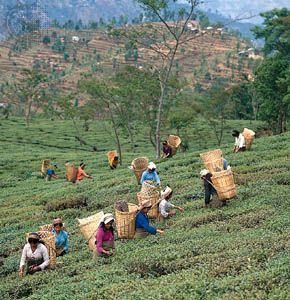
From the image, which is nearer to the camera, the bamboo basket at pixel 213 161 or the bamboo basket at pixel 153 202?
the bamboo basket at pixel 153 202

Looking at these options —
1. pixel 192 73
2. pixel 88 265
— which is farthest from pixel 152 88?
pixel 192 73

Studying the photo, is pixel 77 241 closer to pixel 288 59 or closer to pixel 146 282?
pixel 146 282

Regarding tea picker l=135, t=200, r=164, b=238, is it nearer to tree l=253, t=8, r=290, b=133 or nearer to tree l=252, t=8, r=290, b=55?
tree l=253, t=8, r=290, b=133

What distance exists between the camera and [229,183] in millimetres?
16141

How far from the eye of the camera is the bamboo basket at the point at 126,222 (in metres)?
13.9

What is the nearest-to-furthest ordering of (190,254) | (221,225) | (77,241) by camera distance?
(190,254), (221,225), (77,241)

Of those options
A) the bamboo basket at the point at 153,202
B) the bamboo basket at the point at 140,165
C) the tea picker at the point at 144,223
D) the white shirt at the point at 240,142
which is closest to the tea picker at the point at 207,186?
the bamboo basket at the point at 153,202

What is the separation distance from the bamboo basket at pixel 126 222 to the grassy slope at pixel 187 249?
28 cm

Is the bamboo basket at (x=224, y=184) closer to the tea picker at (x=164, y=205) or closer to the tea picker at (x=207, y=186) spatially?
the tea picker at (x=207, y=186)

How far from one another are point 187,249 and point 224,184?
4419 mm

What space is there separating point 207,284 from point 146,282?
140 centimetres

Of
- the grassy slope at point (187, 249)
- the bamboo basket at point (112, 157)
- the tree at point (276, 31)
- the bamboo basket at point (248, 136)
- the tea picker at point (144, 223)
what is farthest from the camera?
the tree at point (276, 31)

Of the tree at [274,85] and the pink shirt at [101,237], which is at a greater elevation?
the tree at [274,85]

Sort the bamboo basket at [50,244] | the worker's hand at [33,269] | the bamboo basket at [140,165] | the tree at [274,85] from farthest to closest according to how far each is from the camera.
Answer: the tree at [274,85]
the bamboo basket at [140,165]
the bamboo basket at [50,244]
the worker's hand at [33,269]
